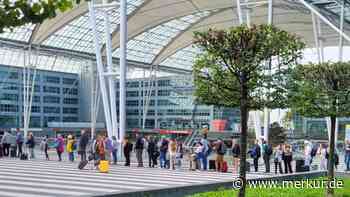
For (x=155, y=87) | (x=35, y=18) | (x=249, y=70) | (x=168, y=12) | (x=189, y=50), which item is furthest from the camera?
(x=155, y=87)

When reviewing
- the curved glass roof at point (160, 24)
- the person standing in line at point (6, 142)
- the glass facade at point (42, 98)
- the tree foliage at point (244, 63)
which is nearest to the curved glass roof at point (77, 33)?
the curved glass roof at point (160, 24)

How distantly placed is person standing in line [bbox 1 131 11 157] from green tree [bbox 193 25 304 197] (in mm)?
19395

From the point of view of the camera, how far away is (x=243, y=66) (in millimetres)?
10375

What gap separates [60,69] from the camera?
9631 cm

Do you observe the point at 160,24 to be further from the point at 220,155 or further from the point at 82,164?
the point at 82,164

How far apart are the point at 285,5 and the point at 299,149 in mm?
13473

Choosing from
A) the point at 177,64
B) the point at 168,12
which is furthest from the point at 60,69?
the point at 168,12

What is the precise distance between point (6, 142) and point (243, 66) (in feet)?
70.6

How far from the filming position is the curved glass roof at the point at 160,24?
5334 centimetres

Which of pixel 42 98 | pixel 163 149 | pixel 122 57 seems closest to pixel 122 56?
pixel 122 57

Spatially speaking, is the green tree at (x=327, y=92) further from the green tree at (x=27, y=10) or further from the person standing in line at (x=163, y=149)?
the person standing in line at (x=163, y=149)

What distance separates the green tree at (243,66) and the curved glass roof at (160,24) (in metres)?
34.9

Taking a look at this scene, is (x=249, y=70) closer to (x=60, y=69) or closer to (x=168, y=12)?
(x=168, y=12)

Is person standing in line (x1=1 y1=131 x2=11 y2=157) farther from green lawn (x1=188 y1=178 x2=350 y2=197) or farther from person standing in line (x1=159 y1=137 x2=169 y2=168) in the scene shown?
green lawn (x1=188 y1=178 x2=350 y2=197)
